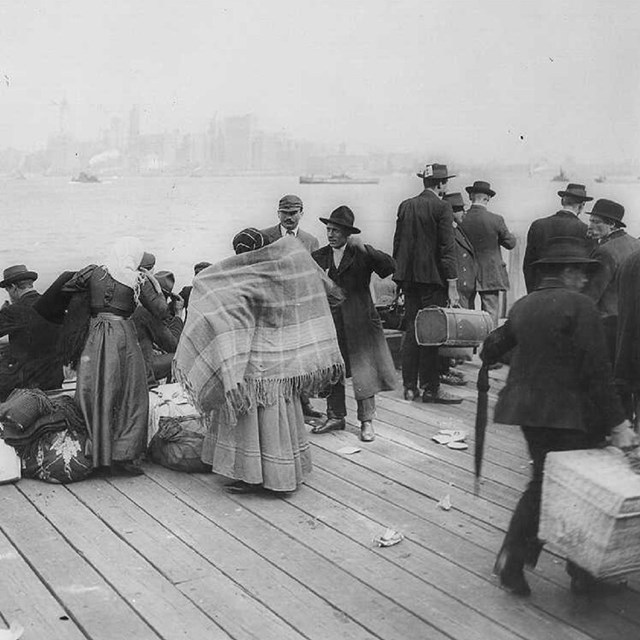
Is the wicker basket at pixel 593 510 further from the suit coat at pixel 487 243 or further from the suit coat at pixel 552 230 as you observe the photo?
the suit coat at pixel 487 243

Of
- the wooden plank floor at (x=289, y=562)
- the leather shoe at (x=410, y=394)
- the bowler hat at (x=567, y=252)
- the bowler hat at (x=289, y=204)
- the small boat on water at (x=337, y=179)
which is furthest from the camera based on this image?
the small boat on water at (x=337, y=179)

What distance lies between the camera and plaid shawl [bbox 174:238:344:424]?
478cm

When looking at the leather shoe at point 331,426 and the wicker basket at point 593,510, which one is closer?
the wicker basket at point 593,510

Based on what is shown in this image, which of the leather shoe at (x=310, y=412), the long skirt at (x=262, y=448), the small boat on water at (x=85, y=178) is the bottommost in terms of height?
the leather shoe at (x=310, y=412)

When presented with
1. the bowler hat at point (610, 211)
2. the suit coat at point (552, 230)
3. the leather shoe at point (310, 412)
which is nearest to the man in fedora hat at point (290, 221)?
the leather shoe at point (310, 412)

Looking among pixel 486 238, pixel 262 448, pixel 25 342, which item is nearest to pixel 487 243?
pixel 486 238

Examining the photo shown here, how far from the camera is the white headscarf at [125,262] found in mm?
5156

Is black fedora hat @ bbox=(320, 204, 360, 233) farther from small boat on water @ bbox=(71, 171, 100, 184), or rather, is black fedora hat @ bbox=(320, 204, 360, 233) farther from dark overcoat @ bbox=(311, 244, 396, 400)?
small boat on water @ bbox=(71, 171, 100, 184)

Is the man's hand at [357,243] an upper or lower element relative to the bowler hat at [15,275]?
upper

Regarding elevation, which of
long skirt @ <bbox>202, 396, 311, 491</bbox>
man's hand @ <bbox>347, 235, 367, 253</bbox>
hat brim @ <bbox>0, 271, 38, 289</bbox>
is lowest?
long skirt @ <bbox>202, 396, 311, 491</bbox>

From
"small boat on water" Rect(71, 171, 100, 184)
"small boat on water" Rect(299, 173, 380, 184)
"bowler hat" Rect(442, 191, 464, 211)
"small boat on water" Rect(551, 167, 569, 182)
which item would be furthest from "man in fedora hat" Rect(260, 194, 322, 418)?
"small boat on water" Rect(551, 167, 569, 182)

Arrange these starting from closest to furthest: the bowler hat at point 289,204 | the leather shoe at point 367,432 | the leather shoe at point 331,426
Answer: the leather shoe at point 367,432
the leather shoe at point 331,426
the bowler hat at point 289,204

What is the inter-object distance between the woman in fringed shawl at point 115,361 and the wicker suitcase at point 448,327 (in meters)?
2.29

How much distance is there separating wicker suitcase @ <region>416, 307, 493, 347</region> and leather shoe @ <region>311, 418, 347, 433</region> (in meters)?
0.97
